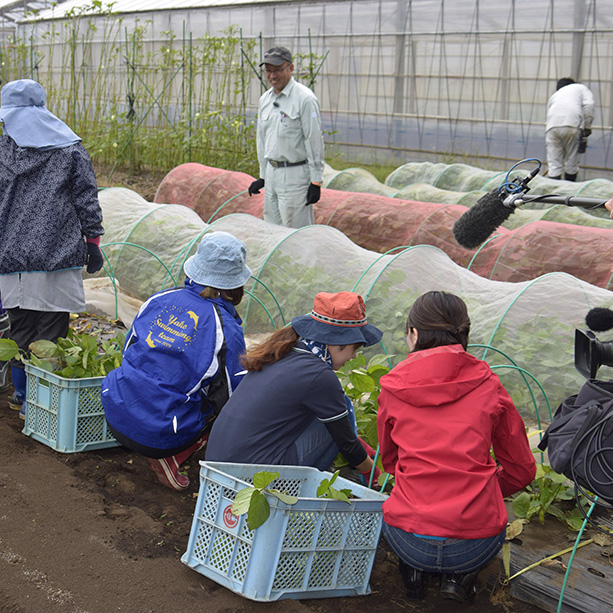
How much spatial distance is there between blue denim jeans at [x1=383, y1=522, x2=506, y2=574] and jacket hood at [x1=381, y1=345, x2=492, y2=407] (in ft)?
1.32

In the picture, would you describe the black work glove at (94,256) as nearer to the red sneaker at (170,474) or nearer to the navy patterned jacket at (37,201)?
the navy patterned jacket at (37,201)

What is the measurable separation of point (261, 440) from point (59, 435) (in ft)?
3.75

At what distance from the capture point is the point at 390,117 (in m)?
11.5

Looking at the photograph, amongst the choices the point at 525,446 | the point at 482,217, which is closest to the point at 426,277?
the point at 482,217

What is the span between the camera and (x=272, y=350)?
93.7 inches

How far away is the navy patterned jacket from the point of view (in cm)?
332

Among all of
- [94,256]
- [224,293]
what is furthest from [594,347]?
[94,256]

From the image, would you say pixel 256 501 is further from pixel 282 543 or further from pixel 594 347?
pixel 594 347

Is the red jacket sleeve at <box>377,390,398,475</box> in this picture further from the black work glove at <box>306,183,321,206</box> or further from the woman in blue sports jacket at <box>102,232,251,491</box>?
the black work glove at <box>306,183,321,206</box>

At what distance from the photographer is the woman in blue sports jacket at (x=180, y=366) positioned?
9.02 feet

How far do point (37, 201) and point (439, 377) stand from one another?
7.00 feet

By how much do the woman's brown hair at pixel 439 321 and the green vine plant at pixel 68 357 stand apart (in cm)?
162

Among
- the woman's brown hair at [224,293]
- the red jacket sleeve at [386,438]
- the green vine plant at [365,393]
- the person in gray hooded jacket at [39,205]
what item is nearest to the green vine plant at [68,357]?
the person in gray hooded jacket at [39,205]

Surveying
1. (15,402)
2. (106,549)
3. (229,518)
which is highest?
(229,518)
